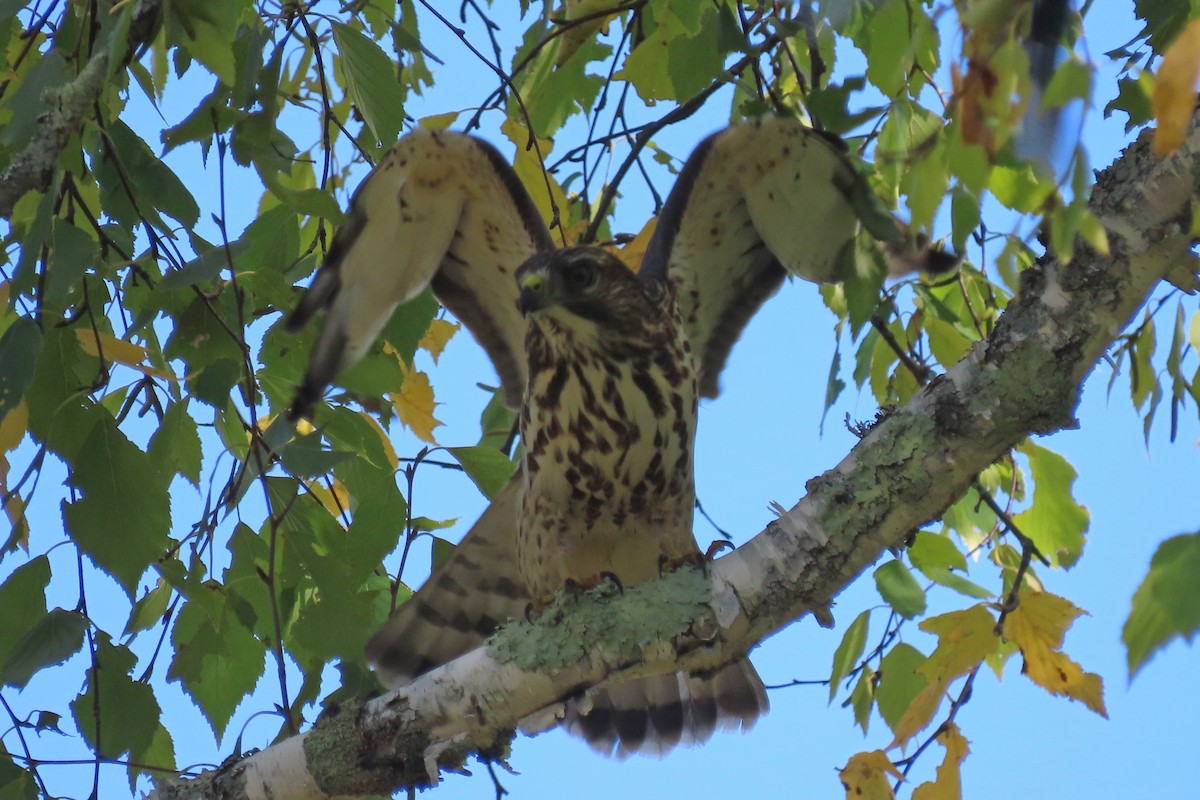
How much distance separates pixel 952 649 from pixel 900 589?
482 millimetres

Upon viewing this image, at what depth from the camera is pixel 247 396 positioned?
2973mm

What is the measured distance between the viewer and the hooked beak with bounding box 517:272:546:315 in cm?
343

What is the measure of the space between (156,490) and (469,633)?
1.21 metres

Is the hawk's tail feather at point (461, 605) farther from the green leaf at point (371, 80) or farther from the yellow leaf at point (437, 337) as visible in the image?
the green leaf at point (371, 80)

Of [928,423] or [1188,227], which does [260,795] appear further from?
[1188,227]

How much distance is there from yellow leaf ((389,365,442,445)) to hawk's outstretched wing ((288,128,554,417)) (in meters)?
0.33

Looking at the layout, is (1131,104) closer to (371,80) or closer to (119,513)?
(371,80)

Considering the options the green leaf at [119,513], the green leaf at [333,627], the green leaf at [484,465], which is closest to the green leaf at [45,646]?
the green leaf at [119,513]

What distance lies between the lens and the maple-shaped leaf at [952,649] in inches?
103

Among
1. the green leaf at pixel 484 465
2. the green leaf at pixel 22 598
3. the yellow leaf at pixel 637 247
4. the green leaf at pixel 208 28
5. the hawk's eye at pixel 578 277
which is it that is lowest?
the green leaf at pixel 22 598

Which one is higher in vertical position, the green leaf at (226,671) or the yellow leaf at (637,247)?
the yellow leaf at (637,247)

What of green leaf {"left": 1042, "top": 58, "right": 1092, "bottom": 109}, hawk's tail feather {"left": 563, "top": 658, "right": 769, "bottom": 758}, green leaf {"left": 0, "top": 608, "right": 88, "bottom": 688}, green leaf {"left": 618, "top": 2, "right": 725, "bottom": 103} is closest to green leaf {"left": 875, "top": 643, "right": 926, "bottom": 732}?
hawk's tail feather {"left": 563, "top": 658, "right": 769, "bottom": 758}

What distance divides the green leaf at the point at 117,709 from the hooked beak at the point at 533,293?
53.2 inches

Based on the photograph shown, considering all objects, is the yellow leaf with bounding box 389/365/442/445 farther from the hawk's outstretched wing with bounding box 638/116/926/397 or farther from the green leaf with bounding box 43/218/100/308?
the green leaf with bounding box 43/218/100/308
